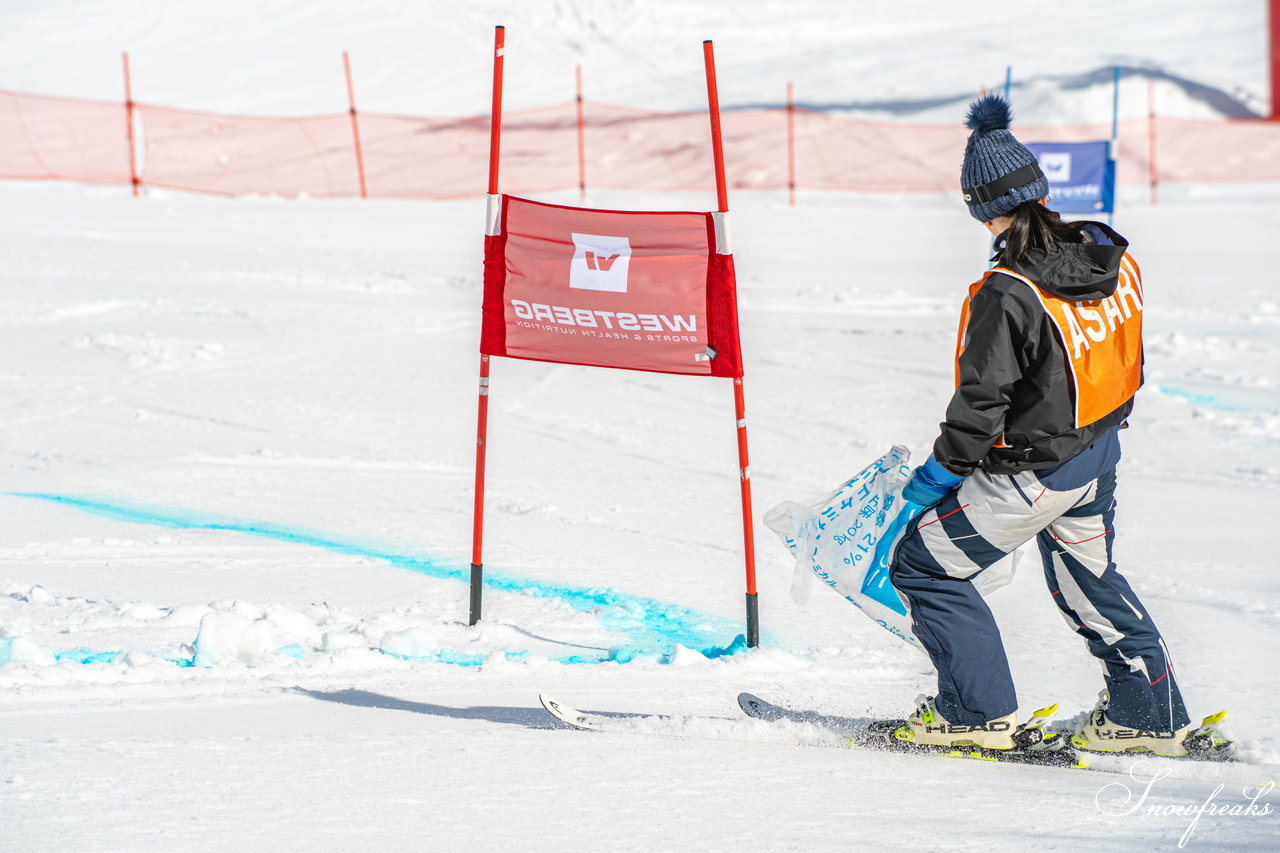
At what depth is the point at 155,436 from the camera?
642cm

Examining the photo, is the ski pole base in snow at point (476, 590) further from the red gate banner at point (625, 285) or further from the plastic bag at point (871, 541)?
the plastic bag at point (871, 541)

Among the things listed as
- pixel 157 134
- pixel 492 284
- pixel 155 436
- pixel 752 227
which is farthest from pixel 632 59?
pixel 492 284

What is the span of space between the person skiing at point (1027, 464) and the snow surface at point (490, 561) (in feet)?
0.59

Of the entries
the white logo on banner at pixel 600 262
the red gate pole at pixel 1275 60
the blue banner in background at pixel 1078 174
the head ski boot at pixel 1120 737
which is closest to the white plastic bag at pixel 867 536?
the head ski boot at pixel 1120 737

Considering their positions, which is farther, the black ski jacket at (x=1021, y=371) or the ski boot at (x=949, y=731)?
the ski boot at (x=949, y=731)

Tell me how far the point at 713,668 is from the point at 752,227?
39.3 feet

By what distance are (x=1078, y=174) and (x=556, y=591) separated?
31.7 feet

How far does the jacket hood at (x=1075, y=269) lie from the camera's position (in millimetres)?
2607

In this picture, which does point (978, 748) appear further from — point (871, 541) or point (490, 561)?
point (490, 561)

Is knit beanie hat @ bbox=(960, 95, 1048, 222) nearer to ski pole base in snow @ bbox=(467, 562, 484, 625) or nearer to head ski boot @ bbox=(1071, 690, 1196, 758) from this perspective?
head ski boot @ bbox=(1071, 690, 1196, 758)

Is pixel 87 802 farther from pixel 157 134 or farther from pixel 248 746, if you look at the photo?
pixel 157 134

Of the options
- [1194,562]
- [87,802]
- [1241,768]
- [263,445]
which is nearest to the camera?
[87,802]

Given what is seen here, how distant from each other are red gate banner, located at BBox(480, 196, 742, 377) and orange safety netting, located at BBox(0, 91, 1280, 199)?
14.4 meters

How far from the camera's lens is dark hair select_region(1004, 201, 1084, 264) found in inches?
103
